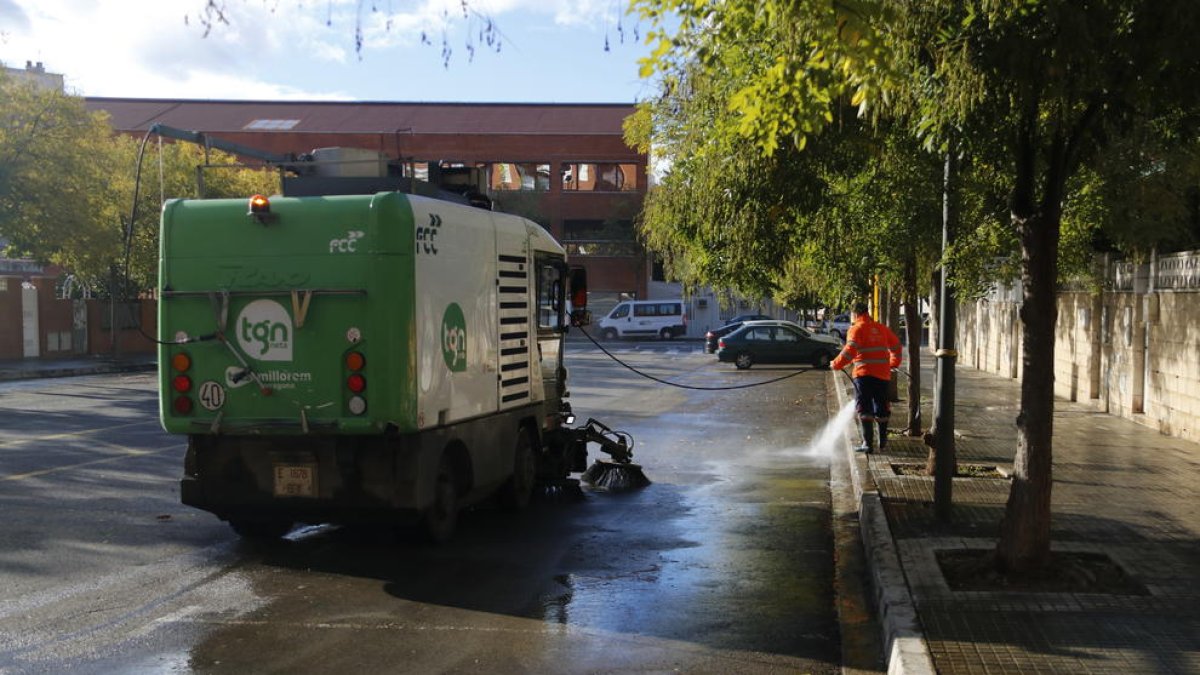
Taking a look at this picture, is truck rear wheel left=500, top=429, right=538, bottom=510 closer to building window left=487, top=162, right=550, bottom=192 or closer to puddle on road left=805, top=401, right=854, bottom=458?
puddle on road left=805, top=401, right=854, bottom=458

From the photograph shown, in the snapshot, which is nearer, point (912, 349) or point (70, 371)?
point (912, 349)

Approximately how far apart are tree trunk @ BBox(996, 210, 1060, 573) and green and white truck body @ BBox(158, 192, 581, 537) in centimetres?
418

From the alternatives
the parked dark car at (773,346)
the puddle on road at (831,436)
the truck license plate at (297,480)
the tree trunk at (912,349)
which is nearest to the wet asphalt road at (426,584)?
the truck license plate at (297,480)

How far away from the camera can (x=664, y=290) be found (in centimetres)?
6881

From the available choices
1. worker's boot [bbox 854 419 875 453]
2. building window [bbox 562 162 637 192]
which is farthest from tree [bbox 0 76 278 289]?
building window [bbox 562 162 637 192]

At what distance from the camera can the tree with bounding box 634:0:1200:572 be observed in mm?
6438

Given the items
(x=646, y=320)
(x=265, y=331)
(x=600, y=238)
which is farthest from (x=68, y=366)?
(x=600, y=238)

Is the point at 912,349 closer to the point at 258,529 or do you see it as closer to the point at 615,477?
the point at 615,477

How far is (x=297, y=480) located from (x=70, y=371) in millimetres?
26580

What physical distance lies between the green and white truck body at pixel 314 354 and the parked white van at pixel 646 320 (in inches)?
2073

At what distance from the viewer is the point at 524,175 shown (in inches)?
2608

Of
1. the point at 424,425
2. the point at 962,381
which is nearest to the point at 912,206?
the point at 424,425

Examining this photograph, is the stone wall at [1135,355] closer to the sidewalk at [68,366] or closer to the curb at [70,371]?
the curb at [70,371]

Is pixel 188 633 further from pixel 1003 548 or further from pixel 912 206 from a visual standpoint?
pixel 912 206
